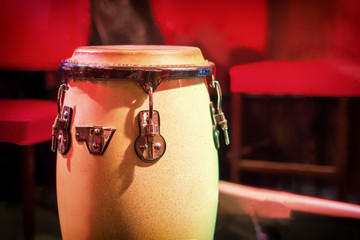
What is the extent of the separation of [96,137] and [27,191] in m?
0.62

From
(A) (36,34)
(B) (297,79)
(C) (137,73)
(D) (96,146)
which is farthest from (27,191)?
(B) (297,79)

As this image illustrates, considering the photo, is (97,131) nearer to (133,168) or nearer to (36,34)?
(133,168)

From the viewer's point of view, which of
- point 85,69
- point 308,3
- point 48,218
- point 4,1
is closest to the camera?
point 85,69

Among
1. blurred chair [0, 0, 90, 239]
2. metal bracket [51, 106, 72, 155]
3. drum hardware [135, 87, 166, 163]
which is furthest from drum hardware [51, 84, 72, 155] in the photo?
blurred chair [0, 0, 90, 239]

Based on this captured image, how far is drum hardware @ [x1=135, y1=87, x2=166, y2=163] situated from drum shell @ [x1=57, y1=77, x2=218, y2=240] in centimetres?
1

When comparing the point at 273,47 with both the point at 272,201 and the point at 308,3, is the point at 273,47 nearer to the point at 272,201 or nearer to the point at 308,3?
the point at 308,3

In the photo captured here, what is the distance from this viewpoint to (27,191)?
56.2 inches

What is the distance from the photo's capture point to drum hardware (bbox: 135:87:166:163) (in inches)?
35.4

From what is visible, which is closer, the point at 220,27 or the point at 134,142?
the point at 134,142

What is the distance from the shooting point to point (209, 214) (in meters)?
1.06

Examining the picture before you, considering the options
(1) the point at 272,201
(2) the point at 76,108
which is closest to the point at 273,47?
(1) the point at 272,201

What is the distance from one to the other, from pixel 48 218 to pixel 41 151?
327 millimetres

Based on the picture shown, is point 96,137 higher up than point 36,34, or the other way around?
point 36,34

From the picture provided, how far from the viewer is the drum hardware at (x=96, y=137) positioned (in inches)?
36.3
